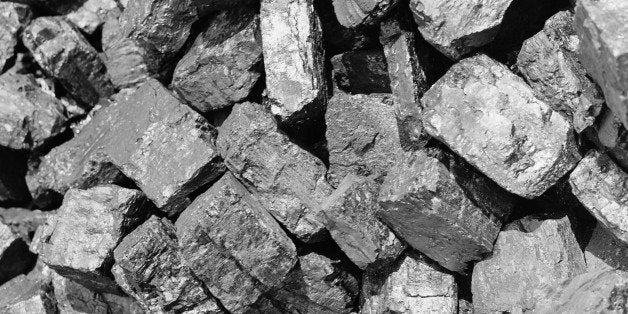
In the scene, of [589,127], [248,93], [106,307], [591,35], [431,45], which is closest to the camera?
[591,35]

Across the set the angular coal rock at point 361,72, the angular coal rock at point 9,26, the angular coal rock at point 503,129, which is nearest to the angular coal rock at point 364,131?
the angular coal rock at point 361,72

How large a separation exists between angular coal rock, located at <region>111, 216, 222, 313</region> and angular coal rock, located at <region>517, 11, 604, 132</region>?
1.85 m

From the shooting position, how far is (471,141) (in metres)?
2.97

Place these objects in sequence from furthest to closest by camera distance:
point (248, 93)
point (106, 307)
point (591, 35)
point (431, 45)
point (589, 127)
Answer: point (106, 307) → point (248, 93) → point (431, 45) → point (589, 127) → point (591, 35)

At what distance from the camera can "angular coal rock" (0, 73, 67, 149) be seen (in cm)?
414

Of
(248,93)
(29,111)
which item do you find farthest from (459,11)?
(29,111)

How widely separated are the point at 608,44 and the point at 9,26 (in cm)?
344

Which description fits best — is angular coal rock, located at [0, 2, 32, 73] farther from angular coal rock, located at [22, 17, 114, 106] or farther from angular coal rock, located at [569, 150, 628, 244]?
angular coal rock, located at [569, 150, 628, 244]

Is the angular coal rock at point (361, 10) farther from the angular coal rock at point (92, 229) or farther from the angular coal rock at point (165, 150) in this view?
the angular coal rock at point (92, 229)

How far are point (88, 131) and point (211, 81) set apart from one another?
3.06 feet

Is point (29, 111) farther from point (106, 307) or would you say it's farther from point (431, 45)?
point (431, 45)

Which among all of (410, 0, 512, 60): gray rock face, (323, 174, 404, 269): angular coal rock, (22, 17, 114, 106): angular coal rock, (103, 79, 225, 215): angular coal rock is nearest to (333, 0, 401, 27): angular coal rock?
(410, 0, 512, 60): gray rock face

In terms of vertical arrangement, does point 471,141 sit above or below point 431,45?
below

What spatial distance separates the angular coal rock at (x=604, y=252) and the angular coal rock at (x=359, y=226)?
0.82m
